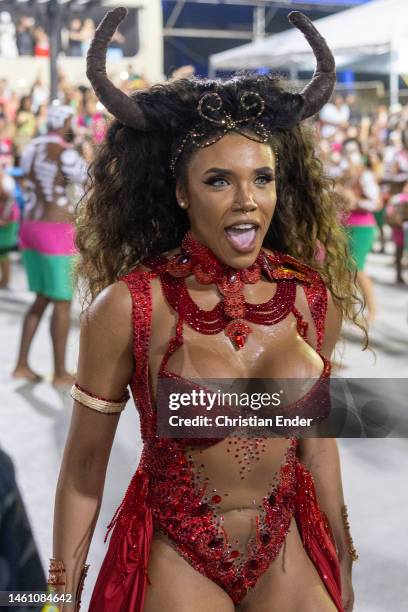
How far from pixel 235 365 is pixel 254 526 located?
1.04 ft

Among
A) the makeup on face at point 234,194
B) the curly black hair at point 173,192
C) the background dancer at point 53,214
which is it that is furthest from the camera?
the background dancer at point 53,214

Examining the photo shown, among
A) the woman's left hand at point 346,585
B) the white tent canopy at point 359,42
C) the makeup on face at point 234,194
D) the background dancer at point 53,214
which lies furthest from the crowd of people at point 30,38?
the woman's left hand at point 346,585

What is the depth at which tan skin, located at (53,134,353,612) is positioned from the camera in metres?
1.82

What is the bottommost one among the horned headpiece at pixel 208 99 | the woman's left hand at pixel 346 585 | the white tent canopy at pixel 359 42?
the woman's left hand at pixel 346 585

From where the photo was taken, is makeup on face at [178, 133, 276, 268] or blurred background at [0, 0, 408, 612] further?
blurred background at [0, 0, 408, 612]

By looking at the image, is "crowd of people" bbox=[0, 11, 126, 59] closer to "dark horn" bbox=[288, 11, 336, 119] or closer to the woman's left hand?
"dark horn" bbox=[288, 11, 336, 119]

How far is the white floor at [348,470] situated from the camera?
348 cm

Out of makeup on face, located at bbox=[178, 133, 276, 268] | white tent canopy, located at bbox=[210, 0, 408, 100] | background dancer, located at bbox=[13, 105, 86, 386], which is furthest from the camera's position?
white tent canopy, located at bbox=[210, 0, 408, 100]

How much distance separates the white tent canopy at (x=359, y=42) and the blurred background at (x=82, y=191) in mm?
30

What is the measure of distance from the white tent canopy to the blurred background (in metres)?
0.03

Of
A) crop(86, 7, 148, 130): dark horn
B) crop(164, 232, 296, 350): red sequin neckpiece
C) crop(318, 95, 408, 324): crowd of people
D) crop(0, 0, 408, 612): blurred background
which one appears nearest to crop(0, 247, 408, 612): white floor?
crop(0, 0, 408, 612): blurred background

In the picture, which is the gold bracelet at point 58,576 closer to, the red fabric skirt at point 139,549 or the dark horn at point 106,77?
the red fabric skirt at point 139,549

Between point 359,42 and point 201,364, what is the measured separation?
44.8ft

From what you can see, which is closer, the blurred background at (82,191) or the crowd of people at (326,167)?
the blurred background at (82,191)
